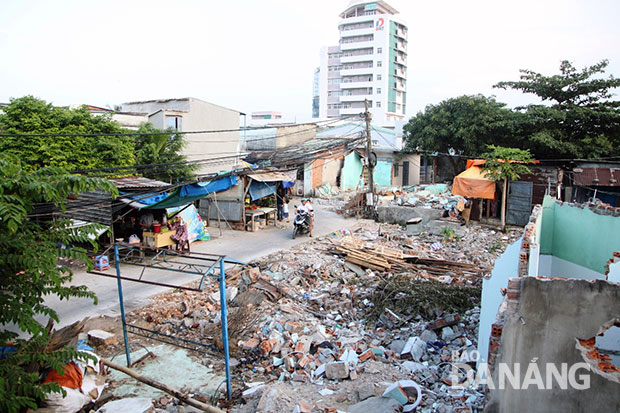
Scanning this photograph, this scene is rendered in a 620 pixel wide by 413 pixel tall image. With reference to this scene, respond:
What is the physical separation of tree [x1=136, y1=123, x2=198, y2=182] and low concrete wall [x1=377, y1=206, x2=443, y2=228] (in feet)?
31.8

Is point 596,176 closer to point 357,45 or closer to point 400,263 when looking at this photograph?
point 400,263

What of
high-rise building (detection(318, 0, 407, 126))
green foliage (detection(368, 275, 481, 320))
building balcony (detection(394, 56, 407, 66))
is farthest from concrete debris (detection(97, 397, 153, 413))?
building balcony (detection(394, 56, 407, 66))

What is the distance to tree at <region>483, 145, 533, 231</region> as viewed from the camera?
57.8 feet

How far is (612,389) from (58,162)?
16376 mm

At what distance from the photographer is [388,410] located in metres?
4.86

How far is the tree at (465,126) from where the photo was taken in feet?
81.4

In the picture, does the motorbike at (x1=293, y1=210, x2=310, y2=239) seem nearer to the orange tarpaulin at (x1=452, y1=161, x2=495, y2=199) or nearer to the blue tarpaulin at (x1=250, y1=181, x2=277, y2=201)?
the blue tarpaulin at (x1=250, y1=181, x2=277, y2=201)

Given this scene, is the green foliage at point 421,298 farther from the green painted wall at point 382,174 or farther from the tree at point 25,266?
the green painted wall at point 382,174

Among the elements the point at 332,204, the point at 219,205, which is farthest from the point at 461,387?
the point at 332,204

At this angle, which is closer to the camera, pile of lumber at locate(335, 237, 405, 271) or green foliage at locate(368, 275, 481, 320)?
green foliage at locate(368, 275, 481, 320)

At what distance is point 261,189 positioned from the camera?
58.9ft

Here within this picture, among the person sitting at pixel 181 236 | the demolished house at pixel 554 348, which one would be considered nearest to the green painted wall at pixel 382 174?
the person sitting at pixel 181 236

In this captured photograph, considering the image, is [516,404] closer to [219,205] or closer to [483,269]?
[483,269]

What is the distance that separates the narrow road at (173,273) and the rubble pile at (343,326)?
817mm
